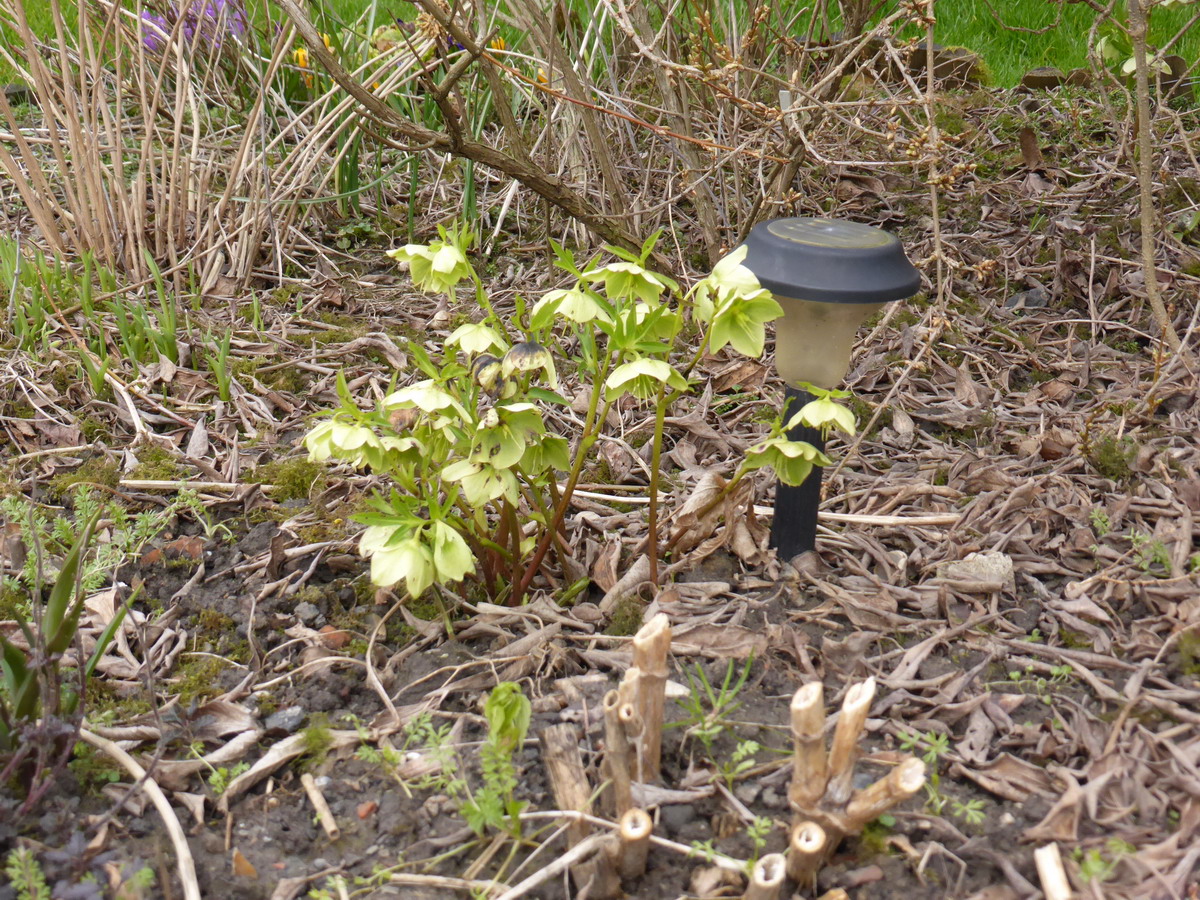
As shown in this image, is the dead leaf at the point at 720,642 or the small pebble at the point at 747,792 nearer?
the small pebble at the point at 747,792

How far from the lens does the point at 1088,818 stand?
4.60 feet

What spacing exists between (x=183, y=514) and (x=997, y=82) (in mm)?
3515

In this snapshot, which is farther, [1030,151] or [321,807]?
[1030,151]

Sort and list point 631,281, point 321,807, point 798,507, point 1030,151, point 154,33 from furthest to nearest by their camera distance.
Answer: point 154,33 < point 1030,151 < point 798,507 < point 631,281 < point 321,807

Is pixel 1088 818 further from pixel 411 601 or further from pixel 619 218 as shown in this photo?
pixel 619 218

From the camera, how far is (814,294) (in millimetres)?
1619

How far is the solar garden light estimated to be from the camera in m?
1.63

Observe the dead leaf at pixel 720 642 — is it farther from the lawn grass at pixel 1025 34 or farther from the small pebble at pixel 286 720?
the lawn grass at pixel 1025 34

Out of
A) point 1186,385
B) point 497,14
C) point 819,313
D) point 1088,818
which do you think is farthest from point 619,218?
point 1088,818

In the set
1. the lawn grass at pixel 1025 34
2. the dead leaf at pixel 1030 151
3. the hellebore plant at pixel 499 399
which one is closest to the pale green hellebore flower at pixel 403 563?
the hellebore plant at pixel 499 399

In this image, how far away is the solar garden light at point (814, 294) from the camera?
1626 mm

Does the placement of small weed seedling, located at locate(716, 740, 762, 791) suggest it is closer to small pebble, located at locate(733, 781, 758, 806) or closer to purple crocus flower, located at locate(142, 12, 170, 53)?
small pebble, located at locate(733, 781, 758, 806)

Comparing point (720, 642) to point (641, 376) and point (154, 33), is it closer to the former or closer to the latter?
point (641, 376)

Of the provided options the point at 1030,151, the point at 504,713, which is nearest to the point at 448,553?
the point at 504,713
